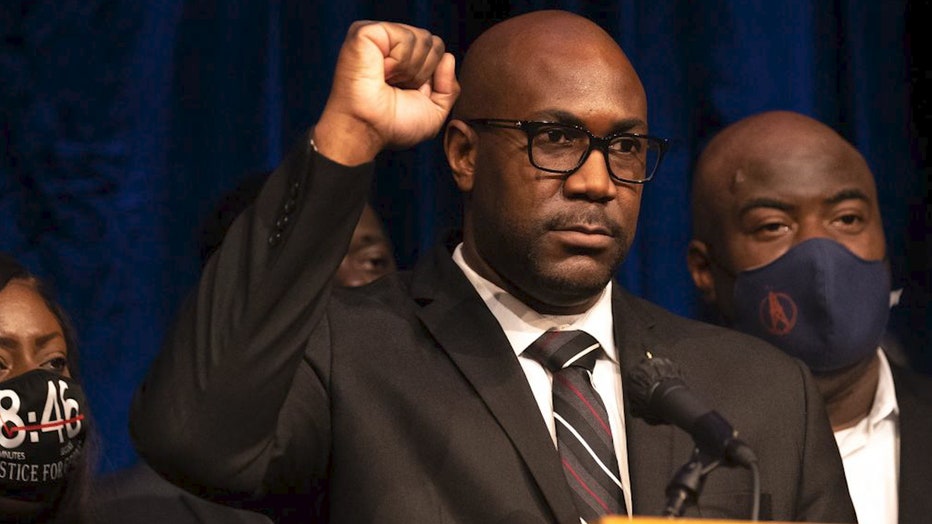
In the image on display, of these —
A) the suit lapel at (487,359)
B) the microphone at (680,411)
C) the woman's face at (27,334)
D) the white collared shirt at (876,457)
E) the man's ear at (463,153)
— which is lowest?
the white collared shirt at (876,457)

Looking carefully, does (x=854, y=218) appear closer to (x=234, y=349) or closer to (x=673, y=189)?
(x=673, y=189)

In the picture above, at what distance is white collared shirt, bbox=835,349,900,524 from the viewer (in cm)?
278

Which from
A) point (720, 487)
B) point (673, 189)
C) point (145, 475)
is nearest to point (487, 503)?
point (720, 487)

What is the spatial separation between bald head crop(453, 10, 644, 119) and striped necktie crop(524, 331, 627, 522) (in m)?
0.37

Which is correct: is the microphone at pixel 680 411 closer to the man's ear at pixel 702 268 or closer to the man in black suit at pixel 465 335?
the man in black suit at pixel 465 335

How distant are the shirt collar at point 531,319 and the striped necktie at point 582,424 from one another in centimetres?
2

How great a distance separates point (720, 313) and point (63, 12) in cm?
157

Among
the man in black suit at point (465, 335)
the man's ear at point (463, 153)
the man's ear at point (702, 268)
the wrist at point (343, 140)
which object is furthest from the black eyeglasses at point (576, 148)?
the man's ear at point (702, 268)

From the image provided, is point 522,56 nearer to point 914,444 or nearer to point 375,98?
point 375,98

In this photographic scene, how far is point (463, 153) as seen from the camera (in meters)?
2.17

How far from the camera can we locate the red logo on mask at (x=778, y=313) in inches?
112

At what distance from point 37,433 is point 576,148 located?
100 cm

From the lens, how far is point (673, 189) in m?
3.32

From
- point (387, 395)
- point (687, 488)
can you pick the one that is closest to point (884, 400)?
point (387, 395)
